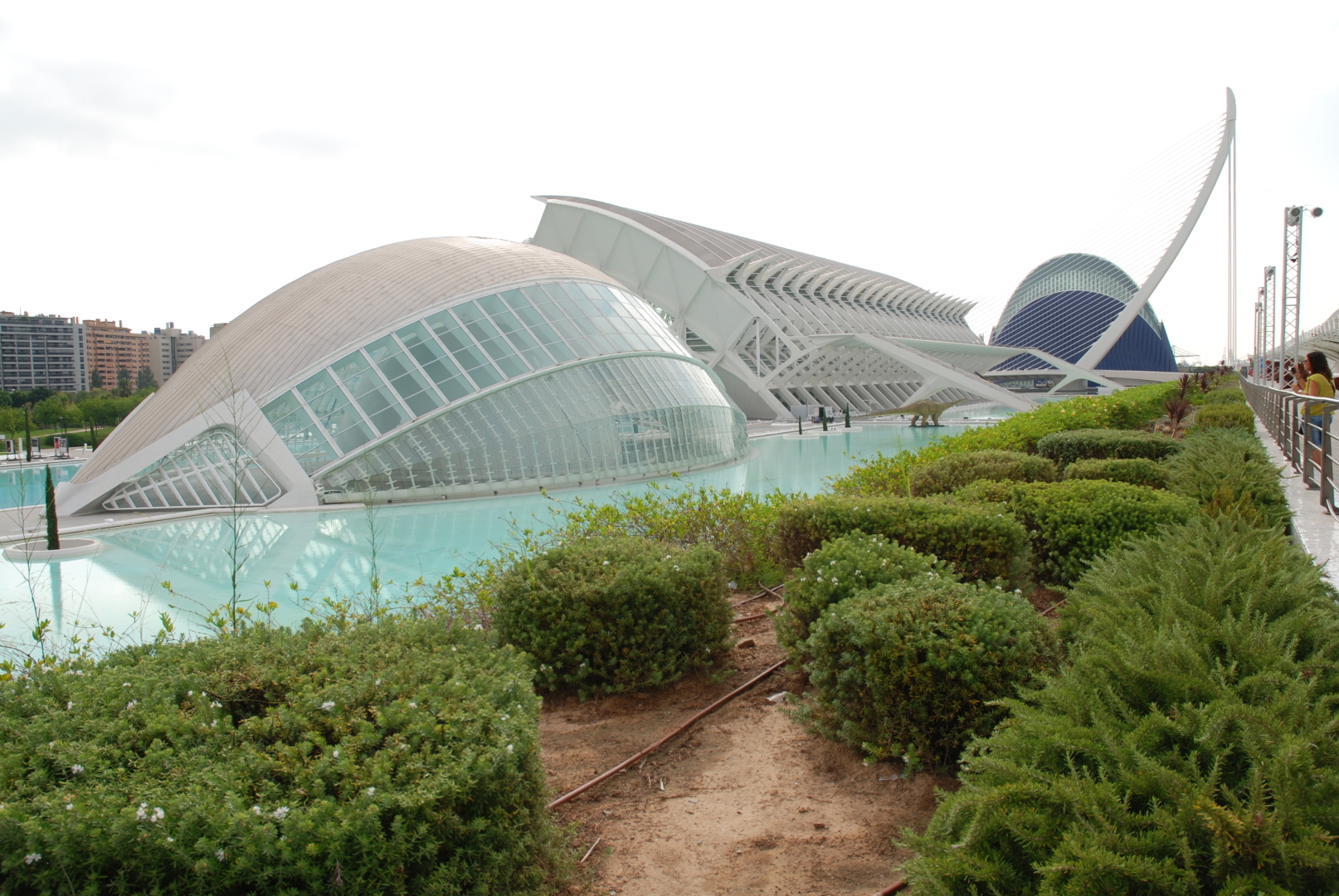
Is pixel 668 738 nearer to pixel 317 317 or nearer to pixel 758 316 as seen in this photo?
pixel 317 317

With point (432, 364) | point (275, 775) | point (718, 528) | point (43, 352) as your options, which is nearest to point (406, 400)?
point (432, 364)

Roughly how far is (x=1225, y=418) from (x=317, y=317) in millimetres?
18479

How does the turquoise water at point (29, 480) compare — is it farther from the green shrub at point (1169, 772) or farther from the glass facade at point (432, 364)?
the green shrub at point (1169, 772)

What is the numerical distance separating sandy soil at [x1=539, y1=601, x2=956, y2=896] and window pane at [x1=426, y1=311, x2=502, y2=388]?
14.1 metres

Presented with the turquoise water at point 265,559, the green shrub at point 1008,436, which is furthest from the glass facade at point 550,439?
the green shrub at point 1008,436

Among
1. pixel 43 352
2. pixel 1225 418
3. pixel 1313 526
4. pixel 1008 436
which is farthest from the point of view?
pixel 43 352

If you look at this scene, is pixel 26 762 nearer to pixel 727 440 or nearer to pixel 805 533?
pixel 805 533

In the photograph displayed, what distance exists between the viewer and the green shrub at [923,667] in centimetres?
386

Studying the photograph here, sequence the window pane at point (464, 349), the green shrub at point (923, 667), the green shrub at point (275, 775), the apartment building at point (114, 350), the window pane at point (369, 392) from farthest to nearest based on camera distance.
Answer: the apartment building at point (114, 350), the window pane at point (464, 349), the window pane at point (369, 392), the green shrub at point (923, 667), the green shrub at point (275, 775)

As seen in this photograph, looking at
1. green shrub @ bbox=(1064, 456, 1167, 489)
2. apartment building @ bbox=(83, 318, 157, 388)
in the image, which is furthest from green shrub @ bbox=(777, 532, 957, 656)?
apartment building @ bbox=(83, 318, 157, 388)

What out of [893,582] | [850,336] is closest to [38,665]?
[893,582]

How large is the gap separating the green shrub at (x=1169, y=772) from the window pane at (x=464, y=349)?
53.4 ft

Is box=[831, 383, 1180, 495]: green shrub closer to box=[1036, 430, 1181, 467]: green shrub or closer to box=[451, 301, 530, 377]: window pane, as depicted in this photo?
box=[1036, 430, 1181, 467]: green shrub

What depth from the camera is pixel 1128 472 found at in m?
8.91
